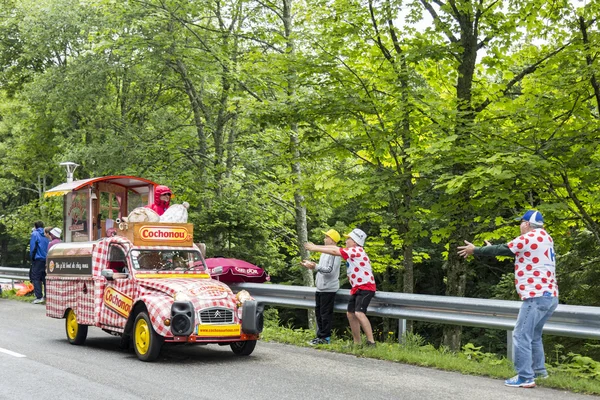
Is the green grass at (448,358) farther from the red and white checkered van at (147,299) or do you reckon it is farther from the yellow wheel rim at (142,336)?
the yellow wheel rim at (142,336)

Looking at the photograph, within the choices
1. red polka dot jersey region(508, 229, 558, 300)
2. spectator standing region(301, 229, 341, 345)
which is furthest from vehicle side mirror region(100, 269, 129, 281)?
red polka dot jersey region(508, 229, 558, 300)

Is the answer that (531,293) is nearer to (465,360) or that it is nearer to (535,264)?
(535,264)

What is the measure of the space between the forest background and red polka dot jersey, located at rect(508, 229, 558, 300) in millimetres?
3482

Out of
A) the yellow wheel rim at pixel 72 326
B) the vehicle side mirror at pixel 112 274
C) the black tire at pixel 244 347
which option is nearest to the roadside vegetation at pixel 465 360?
the black tire at pixel 244 347

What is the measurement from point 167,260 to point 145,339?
5.02ft

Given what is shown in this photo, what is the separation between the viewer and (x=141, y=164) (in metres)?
24.3

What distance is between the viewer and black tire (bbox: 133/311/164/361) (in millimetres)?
9344

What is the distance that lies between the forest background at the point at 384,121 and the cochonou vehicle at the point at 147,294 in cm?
421

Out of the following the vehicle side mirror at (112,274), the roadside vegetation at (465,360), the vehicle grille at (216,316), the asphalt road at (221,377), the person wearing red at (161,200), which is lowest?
the asphalt road at (221,377)

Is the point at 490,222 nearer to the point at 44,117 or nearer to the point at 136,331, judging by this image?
the point at 136,331

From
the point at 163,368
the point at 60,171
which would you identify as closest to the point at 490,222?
the point at 163,368

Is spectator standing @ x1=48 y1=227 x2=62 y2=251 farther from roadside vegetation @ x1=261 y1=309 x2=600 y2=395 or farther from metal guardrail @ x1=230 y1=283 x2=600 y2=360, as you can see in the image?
roadside vegetation @ x1=261 y1=309 x2=600 y2=395

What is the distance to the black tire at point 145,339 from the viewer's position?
934 centimetres

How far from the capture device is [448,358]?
946cm
